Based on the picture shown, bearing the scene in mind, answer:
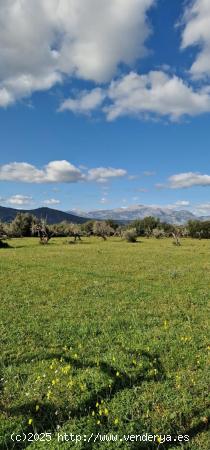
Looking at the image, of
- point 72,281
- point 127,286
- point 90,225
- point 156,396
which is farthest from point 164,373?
point 90,225

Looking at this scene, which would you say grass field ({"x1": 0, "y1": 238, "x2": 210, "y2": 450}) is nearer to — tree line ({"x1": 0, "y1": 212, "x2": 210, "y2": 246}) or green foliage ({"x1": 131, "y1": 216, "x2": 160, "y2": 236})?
tree line ({"x1": 0, "y1": 212, "x2": 210, "y2": 246})

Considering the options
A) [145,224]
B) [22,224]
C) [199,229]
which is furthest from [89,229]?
[199,229]

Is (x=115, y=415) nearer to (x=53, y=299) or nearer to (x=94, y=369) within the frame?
(x=94, y=369)

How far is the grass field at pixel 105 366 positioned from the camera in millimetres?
7535

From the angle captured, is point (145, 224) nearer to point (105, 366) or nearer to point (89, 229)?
→ point (89, 229)

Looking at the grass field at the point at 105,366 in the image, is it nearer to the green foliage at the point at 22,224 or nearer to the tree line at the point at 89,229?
the tree line at the point at 89,229

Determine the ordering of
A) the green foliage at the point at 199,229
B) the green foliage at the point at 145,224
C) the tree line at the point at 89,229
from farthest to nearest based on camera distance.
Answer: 1. the green foliage at the point at 145,224
2. the green foliage at the point at 199,229
3. the tree line at the point at 89,229

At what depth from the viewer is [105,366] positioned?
10227 millimetres

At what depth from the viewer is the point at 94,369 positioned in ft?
32.7

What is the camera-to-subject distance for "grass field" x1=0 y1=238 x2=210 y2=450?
7.54 metres

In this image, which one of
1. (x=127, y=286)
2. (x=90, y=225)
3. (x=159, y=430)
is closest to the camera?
(x=159, y=430)

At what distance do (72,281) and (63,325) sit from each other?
10917 mm

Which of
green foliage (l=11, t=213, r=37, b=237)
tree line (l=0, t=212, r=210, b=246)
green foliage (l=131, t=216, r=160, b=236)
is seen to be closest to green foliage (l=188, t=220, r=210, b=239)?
tree line (l=0, t=212, r=210, b=246)

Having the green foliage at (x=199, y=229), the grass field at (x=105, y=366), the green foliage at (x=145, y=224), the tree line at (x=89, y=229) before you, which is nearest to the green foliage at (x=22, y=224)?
the tree line at (x=89, y=229)
